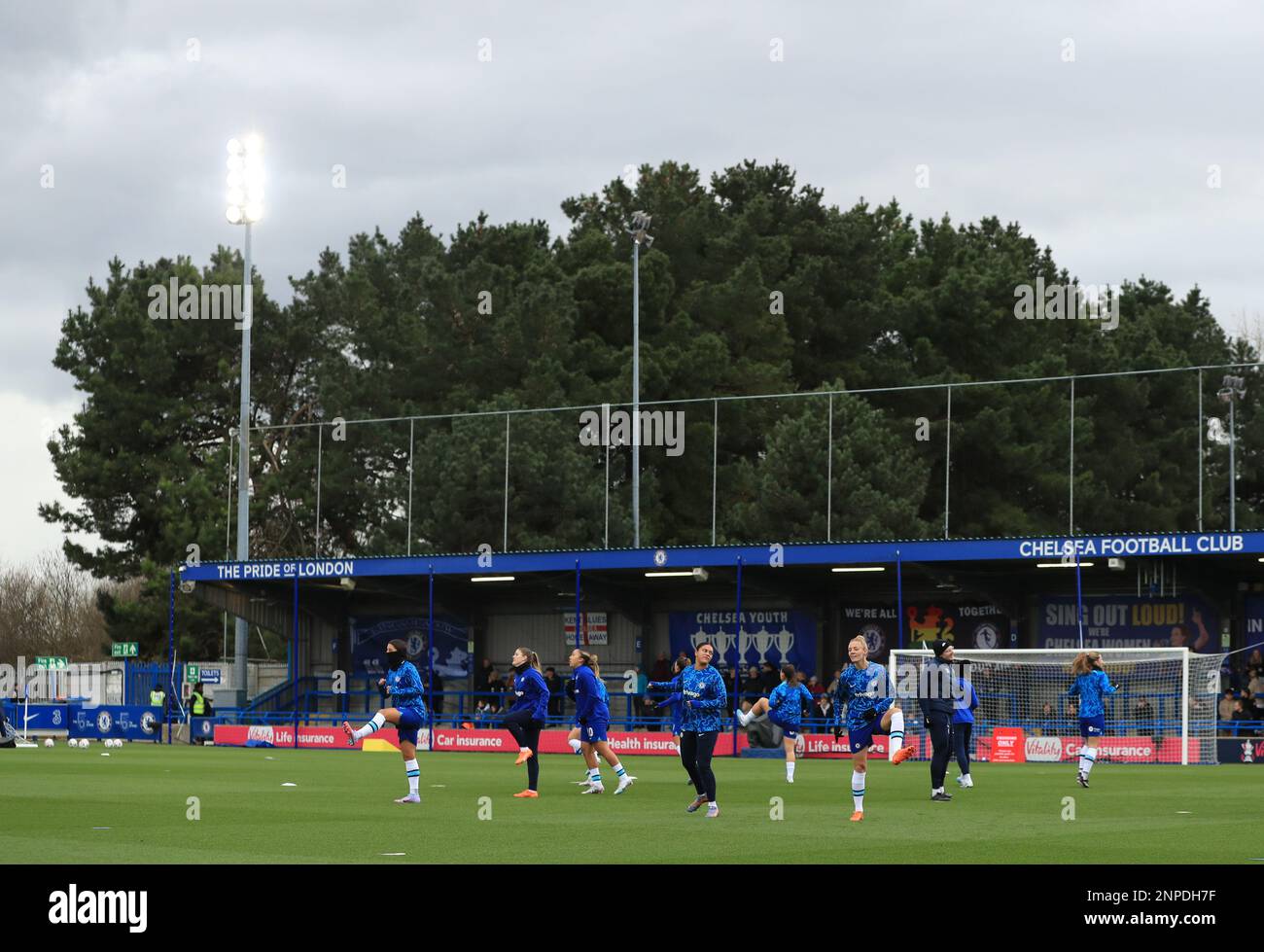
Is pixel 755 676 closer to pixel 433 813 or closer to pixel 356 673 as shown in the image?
pixel 356 673

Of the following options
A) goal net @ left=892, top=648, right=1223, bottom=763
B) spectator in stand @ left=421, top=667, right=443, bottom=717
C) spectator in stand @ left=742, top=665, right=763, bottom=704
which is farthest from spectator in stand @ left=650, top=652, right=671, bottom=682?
spectator in stand @ left=421, top=667, right=443, bottom=717

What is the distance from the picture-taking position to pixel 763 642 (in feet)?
167

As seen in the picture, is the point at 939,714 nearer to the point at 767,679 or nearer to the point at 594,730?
the point at 594,730

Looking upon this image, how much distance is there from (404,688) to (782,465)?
40197 millimetres

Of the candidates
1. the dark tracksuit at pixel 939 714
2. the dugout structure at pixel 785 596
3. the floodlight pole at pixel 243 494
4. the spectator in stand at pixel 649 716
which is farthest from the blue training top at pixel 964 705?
the floodlight pole at pixel 243 494

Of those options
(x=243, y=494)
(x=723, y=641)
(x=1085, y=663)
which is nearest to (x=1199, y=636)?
(x=723, y=641)

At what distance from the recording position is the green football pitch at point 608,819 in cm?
1566

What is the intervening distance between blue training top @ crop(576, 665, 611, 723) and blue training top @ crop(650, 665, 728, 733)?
3.70m

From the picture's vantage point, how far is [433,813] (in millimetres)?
20359

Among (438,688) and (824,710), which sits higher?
(824,710)

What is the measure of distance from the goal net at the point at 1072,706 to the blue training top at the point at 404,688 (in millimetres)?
18072

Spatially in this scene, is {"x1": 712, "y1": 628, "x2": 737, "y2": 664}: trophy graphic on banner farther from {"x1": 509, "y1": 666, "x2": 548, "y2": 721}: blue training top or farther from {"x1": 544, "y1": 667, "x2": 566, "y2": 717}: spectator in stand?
A: {"x1": 509, "y1": 666, "x2": 548, "y2": 721}: blue training top
